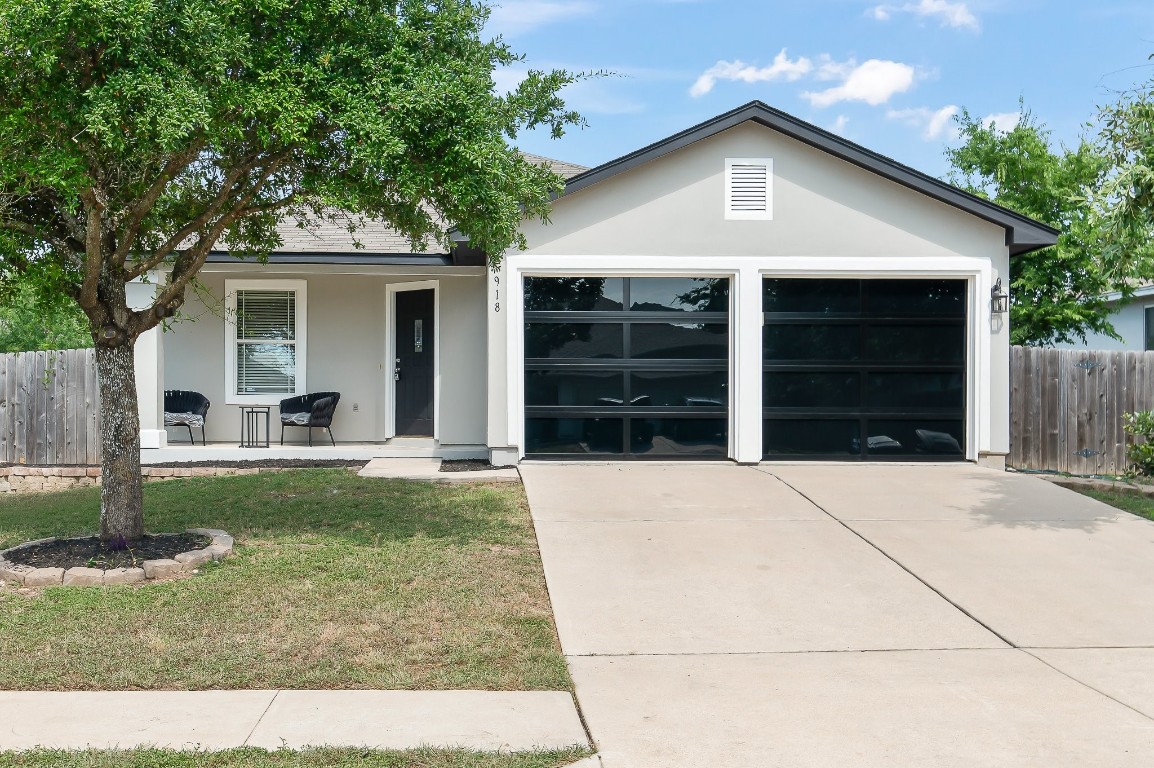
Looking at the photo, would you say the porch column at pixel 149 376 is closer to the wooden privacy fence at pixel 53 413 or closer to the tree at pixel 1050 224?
the wooden privacy fence at pixel 53 413

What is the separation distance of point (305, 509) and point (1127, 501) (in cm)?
897

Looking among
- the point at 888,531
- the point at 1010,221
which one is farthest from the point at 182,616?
the point at 1010,221

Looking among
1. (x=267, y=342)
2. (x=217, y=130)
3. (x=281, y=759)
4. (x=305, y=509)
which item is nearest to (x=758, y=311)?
(x=305, y=509)

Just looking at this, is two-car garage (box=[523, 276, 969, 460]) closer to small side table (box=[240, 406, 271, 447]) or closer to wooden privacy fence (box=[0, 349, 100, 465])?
small side table (box=[240, 406, 271, 447])

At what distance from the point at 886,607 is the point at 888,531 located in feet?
7.05

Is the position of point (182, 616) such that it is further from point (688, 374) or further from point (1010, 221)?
point (1010, 221)

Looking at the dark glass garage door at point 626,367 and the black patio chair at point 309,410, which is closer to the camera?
the dark glass garage door at point 626,367

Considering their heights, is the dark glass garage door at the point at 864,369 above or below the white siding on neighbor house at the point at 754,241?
below

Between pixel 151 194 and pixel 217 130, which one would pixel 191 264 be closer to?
pixel 151 194

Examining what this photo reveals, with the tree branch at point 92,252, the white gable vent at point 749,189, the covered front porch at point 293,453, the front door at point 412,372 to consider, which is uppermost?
the white gable vent at point 749,189

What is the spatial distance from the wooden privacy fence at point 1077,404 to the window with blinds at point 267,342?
10272mm

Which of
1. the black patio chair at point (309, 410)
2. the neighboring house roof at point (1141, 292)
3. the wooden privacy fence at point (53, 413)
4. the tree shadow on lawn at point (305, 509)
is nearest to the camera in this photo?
the tree shadow on lawn at point (305, 509)

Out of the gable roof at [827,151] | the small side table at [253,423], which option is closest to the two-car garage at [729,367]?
the gable roof at [827,151]

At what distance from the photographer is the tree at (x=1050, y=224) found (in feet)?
52.3
